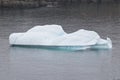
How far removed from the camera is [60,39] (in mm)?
27094

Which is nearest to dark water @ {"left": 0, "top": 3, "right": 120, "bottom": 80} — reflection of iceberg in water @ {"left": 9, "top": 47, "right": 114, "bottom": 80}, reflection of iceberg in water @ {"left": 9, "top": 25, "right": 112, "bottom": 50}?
reflection of iceberg in water @ {"left": 9, "top": 47, "right": 114, "bottom": 80}

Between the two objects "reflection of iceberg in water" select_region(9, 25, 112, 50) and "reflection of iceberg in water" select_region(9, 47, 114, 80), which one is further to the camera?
"reflection of iceberg in water" select_region(9, 25, 112, 50)

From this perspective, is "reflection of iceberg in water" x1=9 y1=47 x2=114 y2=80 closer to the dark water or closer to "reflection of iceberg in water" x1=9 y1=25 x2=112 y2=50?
the dark water

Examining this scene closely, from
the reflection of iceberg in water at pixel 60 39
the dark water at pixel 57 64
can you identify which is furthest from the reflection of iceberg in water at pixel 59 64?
the reflection of iceberg in water at pixel 60 39

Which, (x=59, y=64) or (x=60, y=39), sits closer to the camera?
(x=59, y=64)

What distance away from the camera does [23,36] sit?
27844 millimetres

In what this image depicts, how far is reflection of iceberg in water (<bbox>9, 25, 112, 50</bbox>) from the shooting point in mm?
27094

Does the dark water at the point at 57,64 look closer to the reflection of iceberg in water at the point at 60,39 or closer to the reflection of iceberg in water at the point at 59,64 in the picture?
the reflection of iceberg in water at the point at 59,64

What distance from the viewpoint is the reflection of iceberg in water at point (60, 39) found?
27.1m

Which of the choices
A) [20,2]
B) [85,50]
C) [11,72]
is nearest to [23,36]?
[85,50]

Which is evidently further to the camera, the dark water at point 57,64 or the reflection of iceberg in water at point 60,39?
the reflection of iceberg in water at point 60,39

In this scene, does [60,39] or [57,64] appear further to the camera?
[60,39]

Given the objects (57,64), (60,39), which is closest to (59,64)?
(57,64)

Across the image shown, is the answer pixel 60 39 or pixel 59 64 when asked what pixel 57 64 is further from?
pixel 60 39
